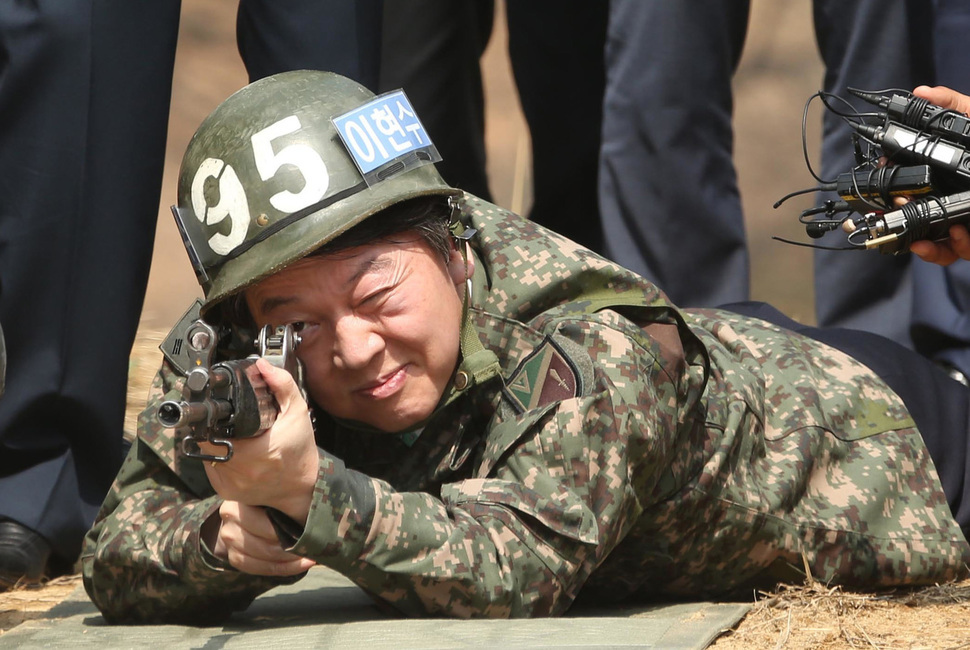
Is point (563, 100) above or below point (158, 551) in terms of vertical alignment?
above

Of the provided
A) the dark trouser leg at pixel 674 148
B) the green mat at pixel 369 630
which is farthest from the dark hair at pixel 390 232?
the dark trouser leg at pixel 674 148

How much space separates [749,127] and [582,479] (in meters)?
10.5

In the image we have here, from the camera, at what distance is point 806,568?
3080 millimetres

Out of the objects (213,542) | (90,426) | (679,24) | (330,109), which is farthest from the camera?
(679,24)

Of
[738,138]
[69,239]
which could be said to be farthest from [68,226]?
[738,138]

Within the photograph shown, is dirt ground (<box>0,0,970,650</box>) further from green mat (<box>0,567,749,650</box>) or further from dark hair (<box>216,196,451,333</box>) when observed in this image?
dark hair (<box>216,196,451,333</box>)

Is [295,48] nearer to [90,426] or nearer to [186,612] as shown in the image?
[90,426]

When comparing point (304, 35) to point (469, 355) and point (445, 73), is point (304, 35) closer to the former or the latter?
point (469, 355)

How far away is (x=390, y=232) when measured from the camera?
277 centimetres

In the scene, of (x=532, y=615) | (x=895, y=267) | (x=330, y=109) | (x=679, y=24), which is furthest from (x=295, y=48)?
(x=895, y=267)

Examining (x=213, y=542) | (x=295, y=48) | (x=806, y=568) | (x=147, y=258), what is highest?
(x=295, y=48)

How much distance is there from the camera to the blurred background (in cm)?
1058

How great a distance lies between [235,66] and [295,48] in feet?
36.0

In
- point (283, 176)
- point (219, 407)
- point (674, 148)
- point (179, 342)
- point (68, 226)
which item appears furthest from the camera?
point (674, 148)
